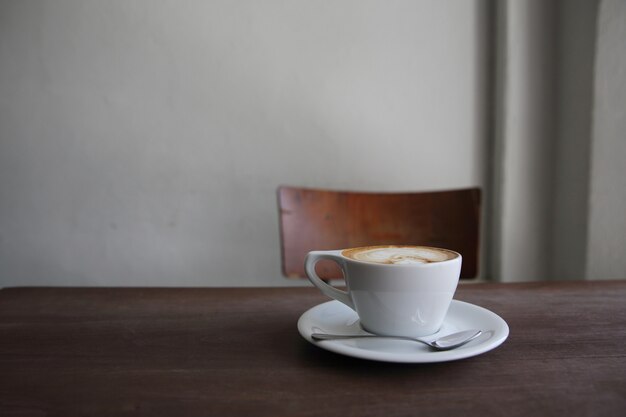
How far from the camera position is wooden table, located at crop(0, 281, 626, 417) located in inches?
11.7

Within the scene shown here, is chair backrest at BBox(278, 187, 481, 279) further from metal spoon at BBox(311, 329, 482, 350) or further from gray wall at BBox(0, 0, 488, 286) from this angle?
metal spoon at BBox(311, 329, 482, 350)

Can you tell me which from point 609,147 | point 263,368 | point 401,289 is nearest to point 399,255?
point 401,289

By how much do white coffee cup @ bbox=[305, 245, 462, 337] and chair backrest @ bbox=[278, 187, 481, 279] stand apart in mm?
537

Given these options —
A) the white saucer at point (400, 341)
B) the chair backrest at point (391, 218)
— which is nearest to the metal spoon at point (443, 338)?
the white saucer at point (400, 341)

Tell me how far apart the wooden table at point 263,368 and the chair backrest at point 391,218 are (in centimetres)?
41

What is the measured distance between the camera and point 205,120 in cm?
127

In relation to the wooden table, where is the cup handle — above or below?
above

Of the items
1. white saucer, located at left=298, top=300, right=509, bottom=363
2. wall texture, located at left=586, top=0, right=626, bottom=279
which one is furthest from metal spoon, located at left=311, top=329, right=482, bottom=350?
wall texture, located at left=586, top=0, right=626, bottom=279

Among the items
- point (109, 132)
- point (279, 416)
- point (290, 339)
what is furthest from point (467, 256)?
point (109, 132)

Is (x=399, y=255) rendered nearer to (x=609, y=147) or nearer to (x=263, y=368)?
(x=263, y=368)

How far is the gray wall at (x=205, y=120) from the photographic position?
4.14ft

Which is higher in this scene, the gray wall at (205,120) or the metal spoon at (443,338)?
the gray wall at (205,120)

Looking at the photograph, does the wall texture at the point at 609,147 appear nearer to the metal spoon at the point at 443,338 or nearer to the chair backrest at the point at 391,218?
the chair backrest at the point at 391,218

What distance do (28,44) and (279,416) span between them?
142cm
